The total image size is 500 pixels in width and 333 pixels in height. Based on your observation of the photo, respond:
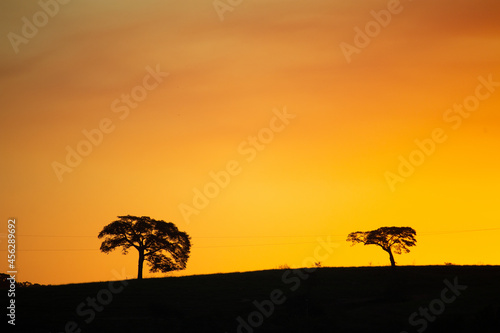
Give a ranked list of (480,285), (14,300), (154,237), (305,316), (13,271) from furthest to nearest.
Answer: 1. (154,237)
2. (480,285)
3. (14,300)
4. (305,316)
5. (13,271)

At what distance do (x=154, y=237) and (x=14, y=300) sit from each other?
25.4m

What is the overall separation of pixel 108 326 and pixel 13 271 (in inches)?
534

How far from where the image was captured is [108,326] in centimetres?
7419

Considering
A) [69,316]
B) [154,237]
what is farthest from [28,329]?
[154,237]

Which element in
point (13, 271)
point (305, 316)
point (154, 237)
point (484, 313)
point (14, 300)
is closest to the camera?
point (13, 271)

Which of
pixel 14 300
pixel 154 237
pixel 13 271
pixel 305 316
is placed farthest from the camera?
pixel 154 237

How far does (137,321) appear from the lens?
7619 cm

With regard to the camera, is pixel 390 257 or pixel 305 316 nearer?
pixel 305 316

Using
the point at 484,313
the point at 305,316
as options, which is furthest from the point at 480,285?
the point at 305,316

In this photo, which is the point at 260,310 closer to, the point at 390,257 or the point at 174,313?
the point at 174,313

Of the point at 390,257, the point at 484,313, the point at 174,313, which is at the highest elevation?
the point at 390,257

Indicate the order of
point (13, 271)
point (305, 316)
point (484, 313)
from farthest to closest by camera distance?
point (305, 316) → point (484, 313) → point (13, 271)

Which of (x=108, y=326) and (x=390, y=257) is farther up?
(x=390, y=257)

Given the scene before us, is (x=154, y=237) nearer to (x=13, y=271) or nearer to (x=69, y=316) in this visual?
(x=69, y=316)
